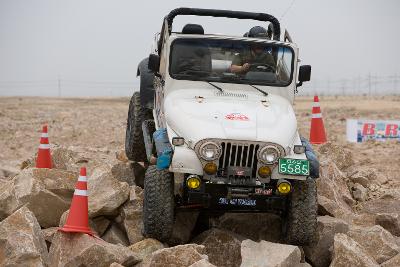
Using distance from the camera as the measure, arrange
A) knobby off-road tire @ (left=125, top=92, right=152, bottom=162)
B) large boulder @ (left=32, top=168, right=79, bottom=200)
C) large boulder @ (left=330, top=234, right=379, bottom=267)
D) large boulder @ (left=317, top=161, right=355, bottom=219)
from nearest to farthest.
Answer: large boulder @ (left=330, top=234, right=379, bottom=267) < large boulder @ (left=32, top=168, right=79, bottom=200) < large boulder @ (left=317, top=161, right=355, bottom=219) < knobby off-road tire @ (left=125, top=92, right=152, bottom=162)

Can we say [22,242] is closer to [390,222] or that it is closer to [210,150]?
[210,150]

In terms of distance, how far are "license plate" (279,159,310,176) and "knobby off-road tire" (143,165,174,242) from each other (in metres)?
0.93

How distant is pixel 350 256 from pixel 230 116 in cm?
155

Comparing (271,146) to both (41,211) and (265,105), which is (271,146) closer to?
(265,105)

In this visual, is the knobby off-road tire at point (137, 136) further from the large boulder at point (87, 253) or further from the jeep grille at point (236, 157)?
the large boulder at point (87, 253)

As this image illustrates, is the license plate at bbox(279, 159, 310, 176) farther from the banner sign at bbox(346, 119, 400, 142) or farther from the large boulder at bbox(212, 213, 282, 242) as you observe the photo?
the banner sign at bbox(346, 119, 400, 142)

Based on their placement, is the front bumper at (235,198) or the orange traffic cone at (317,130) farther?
the orange traffic cone at (317,130)

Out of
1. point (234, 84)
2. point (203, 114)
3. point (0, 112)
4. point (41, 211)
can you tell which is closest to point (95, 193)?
point (41, 211)

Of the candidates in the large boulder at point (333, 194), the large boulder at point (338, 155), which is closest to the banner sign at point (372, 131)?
the large boulder at point (338, 155)

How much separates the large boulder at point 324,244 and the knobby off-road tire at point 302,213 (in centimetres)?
16

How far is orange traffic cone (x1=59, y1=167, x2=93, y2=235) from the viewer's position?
5.04m

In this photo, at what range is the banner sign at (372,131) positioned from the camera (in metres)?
13.7

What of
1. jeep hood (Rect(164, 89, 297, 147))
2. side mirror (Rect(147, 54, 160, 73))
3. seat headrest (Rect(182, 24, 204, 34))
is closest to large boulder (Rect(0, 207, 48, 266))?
jeep hood (Rect(164, 89, 297, 147))

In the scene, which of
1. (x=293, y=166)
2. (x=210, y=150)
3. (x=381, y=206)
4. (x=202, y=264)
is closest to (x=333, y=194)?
(x=381, y=206)
